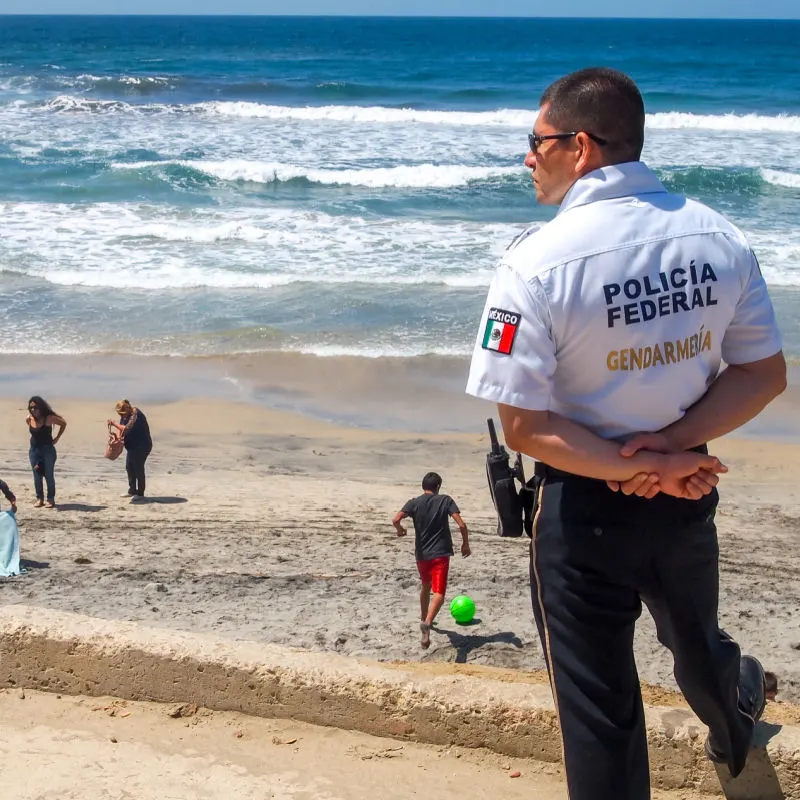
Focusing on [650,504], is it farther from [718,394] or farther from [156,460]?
[156,460]

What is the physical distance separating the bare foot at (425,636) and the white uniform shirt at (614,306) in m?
4.33

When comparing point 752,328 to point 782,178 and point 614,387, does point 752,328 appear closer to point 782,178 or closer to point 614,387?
point 614,387

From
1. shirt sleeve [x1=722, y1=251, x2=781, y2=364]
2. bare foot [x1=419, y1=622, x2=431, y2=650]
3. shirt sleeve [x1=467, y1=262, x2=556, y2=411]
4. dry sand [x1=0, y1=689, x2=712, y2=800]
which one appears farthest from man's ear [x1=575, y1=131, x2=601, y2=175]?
bare foot [x1=419, y1=622, x2=431, y2=650]

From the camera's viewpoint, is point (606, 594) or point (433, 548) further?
point (433, 548)

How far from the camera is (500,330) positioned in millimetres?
2314

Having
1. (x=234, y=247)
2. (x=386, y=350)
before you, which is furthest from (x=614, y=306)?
(x=234, y=247)

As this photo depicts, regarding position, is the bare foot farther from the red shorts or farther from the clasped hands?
the clasped hands

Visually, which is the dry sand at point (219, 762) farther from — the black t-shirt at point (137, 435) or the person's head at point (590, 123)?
the black t-shirt at point (137, 435)

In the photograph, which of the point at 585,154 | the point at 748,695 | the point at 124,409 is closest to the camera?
the point at 585,154

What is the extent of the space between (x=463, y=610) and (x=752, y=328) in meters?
4.57

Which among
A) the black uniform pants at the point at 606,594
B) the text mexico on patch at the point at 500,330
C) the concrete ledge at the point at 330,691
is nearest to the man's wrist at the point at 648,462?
the black uniform pants at the point at 606,594

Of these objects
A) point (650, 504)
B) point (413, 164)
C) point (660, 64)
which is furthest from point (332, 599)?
point (660, 64)

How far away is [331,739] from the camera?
332 cm

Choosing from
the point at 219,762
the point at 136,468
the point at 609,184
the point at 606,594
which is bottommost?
the point at 136,468
